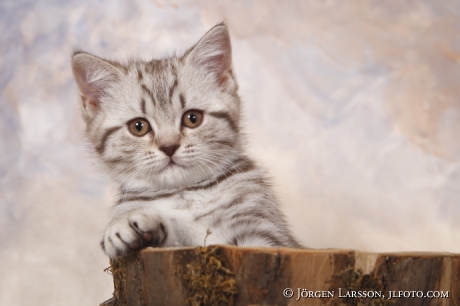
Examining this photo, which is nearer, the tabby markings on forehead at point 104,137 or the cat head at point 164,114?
the cat head at point 164,114

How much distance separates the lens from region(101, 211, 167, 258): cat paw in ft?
6.40

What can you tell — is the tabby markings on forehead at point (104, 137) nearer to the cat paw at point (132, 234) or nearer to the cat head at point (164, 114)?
the cat head at point (164, 114)

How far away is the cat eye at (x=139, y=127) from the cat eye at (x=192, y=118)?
0.59 feet

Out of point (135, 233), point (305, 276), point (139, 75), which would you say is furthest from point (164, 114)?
point (305, 276)

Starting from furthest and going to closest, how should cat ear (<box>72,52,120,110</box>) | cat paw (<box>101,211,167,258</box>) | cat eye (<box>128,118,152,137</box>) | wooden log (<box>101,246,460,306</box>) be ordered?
cat ear (<box>72,52,120,110</box>), cat eye (<box>128,118,152,137</box>), cat paw (<box>101,211,167,258</box>), wooden log (<box>101,246,460,306</box>)

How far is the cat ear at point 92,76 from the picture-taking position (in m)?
2.58

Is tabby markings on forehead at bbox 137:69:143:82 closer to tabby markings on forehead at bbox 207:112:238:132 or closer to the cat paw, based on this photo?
tabby markings on forehead at bbox 207:112:238:132

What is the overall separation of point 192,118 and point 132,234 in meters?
0.74

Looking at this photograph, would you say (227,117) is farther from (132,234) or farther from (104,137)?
(132,234)

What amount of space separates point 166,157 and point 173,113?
24 centimetres

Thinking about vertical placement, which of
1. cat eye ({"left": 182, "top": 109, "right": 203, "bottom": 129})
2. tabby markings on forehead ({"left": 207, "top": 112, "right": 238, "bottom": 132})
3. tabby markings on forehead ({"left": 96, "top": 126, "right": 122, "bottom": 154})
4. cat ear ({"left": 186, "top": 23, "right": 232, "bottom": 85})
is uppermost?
cat ear ({"left": 186, "top": 23, "right": 232, "bottom": 85})

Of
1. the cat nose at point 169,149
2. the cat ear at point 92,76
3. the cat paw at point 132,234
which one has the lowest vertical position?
the cat paw at point 132,234
